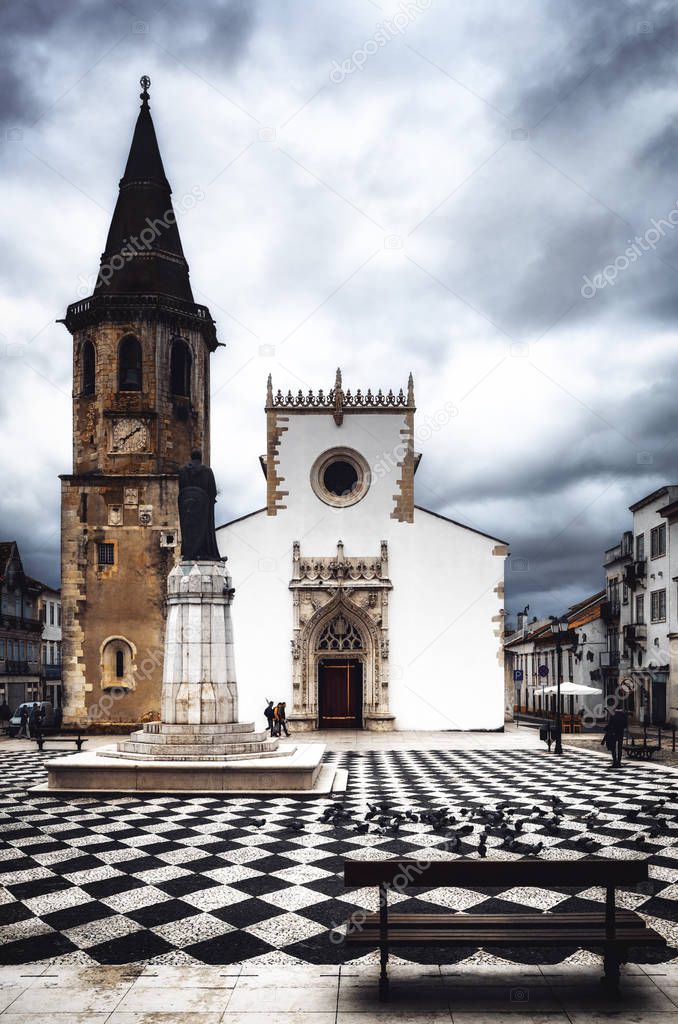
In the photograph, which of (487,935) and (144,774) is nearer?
(487,935)

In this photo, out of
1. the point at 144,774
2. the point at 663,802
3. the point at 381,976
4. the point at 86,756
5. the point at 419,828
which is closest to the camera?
the point at 381,976

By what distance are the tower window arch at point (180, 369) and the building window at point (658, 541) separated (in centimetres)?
2178

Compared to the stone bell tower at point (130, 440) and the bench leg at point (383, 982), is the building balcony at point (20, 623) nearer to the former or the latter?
the stone bell tower at point (130, 440)

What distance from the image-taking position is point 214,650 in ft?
51.6

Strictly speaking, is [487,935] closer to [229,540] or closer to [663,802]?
[663,802]

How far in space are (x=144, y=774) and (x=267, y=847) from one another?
188 inches

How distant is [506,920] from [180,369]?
29.6 meters

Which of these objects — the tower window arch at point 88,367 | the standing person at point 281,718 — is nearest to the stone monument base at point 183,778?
the standing person at point 281,718

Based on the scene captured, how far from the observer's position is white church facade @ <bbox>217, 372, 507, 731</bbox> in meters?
29.7

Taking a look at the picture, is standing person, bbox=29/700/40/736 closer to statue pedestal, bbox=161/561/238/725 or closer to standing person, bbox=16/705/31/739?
standing person, bbox=16/705/31/739

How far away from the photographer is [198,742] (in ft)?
49.4

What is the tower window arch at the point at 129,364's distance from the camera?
104 ft

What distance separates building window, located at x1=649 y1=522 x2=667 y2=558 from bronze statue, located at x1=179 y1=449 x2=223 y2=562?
2638 cm

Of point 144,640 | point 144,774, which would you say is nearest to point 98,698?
point 144,640
